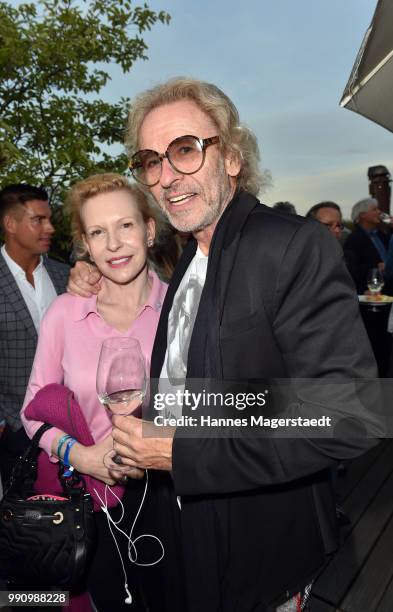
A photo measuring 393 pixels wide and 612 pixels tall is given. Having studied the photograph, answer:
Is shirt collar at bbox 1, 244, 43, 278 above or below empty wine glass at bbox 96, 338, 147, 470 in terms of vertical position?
above

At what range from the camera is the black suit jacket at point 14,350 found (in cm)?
311

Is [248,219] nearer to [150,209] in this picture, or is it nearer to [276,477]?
[276,477]

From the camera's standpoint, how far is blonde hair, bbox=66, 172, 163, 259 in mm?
2201

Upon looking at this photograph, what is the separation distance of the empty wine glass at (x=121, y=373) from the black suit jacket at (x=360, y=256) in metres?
5.57

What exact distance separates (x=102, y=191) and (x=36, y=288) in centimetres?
172

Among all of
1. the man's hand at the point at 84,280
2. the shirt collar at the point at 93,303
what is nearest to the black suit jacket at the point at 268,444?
the shirt collar at the point at 93,303

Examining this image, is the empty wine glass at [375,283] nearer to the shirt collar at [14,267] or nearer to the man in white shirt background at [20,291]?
the man in white shirt background at [20,291]

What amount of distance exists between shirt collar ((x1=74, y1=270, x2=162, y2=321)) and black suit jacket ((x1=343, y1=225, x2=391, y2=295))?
15.9 ft

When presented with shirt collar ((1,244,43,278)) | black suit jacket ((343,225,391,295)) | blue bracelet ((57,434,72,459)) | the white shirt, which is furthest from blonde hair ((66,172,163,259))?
black suit jacket ((343,225,391,295))

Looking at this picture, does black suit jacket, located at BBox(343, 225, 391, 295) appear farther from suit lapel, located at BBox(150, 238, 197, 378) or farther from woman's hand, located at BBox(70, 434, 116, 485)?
woman's hand, located at BBox(70, 434, 116, 485)

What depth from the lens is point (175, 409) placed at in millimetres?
1661

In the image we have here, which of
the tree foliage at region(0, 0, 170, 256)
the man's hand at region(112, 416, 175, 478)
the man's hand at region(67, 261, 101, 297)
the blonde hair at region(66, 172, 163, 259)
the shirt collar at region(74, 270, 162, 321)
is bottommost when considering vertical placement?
the man's hand at region(112, 416, 175, 478)

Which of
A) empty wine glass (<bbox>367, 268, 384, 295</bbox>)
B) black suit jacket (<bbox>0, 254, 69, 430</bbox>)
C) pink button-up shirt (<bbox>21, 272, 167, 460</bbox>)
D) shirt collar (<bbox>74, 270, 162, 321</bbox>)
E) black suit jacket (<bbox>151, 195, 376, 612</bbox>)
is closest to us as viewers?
black suit jacket (<bbox>151, 195, 376, 612</bbox>)

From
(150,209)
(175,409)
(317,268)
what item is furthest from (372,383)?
(150,209)
